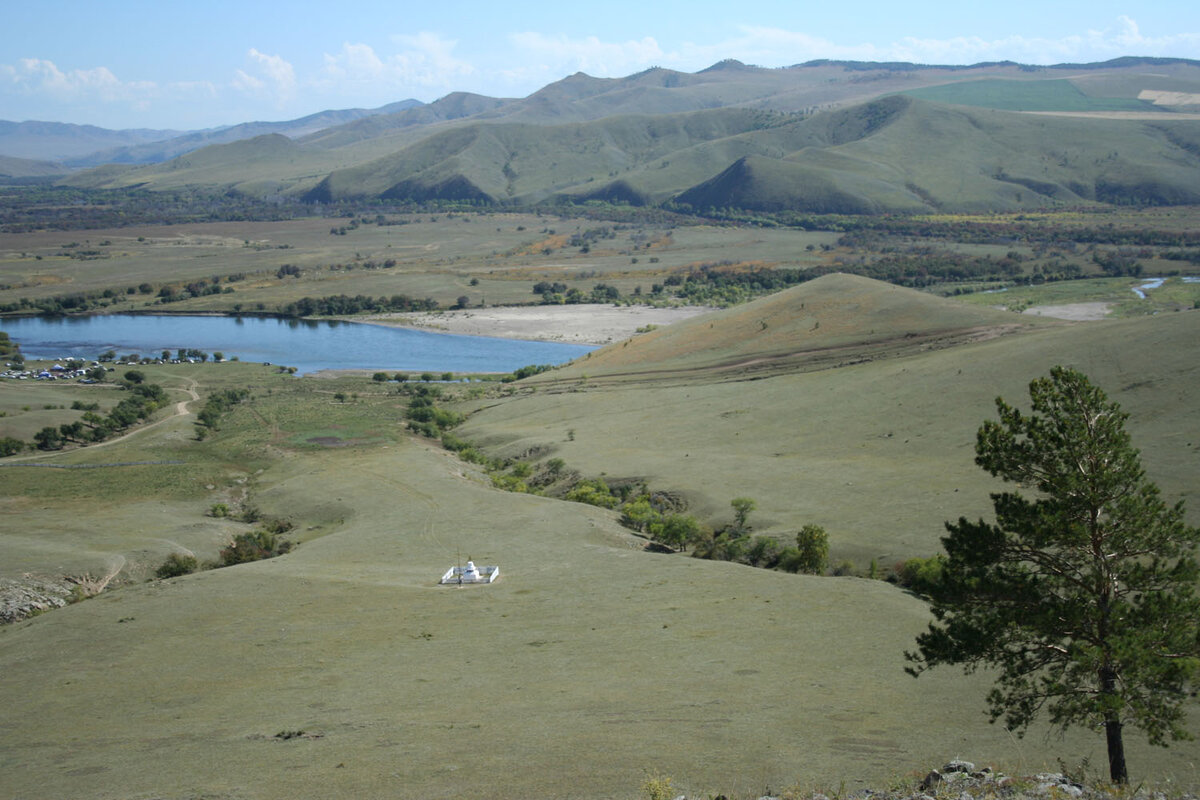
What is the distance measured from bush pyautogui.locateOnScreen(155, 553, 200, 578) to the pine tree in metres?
31.6

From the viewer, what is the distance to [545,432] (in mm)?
69375

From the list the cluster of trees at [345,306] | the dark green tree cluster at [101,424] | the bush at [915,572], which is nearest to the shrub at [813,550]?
the bush at [915,572]

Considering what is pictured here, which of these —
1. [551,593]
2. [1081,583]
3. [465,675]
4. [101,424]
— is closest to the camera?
[1081,583]

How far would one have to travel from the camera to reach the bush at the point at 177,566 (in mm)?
40125

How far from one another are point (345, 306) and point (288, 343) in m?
23.9

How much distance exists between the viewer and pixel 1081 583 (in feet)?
61.2

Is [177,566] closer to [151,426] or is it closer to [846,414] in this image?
[846,414]

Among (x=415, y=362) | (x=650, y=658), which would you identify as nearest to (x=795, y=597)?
(x=650, y=658)

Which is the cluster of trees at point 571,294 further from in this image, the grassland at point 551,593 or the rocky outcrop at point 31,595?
the rocky outcrop at point 31,595

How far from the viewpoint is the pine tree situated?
1766 centimetres

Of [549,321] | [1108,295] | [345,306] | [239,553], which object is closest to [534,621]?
[239,553]

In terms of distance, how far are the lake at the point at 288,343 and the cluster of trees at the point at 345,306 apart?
4.29 metres

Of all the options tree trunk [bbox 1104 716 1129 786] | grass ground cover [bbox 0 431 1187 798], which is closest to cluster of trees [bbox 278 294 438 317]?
grass ground cover [bbox 0 431 1187 798]

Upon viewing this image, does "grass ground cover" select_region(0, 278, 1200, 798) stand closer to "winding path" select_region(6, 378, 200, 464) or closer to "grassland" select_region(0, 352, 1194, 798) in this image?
"grassland" select_region(0, 352, 1194, 798)
